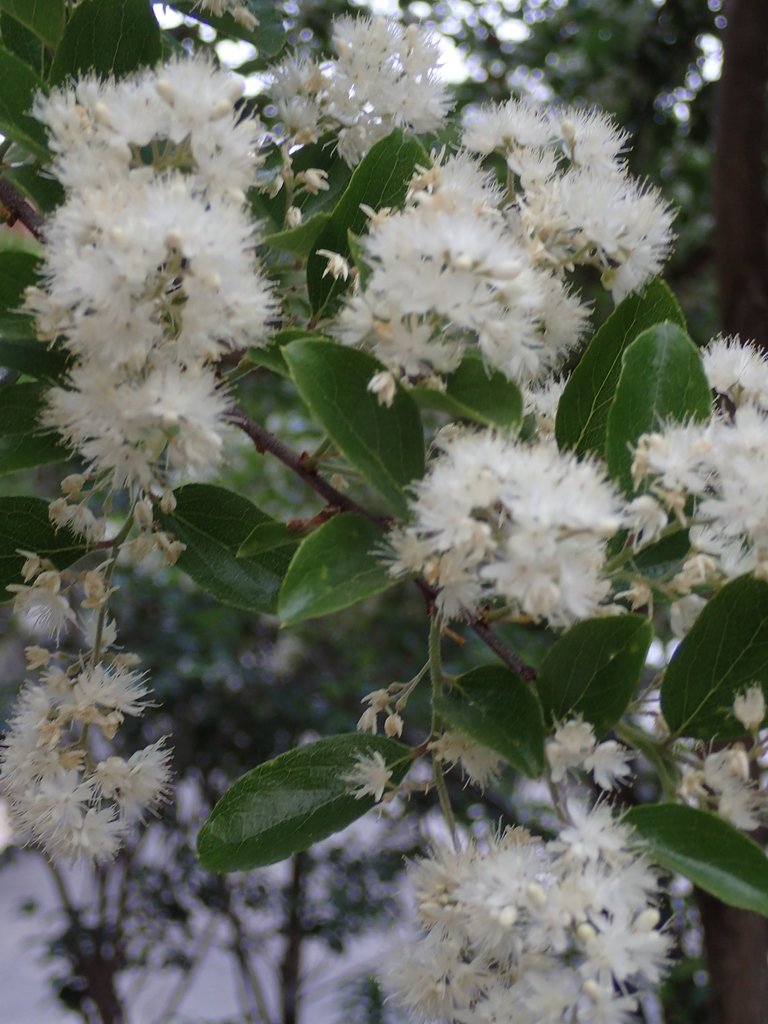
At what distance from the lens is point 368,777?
26.3 inches

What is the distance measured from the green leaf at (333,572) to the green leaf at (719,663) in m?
0.19

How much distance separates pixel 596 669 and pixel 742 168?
63.3 inches

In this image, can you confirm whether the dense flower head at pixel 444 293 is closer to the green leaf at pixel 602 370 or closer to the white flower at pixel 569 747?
the green leaf at pixel 602 370

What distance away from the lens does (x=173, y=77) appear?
60 cm

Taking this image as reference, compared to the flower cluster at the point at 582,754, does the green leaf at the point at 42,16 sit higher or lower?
higher

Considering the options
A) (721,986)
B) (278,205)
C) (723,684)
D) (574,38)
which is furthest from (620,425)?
(574,38)

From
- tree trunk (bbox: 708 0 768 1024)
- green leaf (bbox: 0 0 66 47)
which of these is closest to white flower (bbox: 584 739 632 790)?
green leaf (bbox: 0 0 66 47)

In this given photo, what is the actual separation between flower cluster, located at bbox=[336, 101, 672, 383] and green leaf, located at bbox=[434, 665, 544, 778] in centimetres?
17

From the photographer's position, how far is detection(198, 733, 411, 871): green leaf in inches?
25.7

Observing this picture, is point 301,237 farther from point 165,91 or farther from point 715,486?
point 715,486

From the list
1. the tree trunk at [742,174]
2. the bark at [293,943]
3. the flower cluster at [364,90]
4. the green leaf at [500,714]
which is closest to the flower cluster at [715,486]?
the green leaf at [500,714]

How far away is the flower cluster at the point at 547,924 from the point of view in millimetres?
509

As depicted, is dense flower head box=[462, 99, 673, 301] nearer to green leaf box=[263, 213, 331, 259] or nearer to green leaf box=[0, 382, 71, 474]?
green leaf box=[263, 213, 331, 259]

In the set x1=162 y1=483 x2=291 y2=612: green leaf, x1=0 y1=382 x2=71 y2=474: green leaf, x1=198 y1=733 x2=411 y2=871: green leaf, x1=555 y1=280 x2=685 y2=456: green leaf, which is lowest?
x1=198 y1=733 x2=411 y2=871: green leaf
